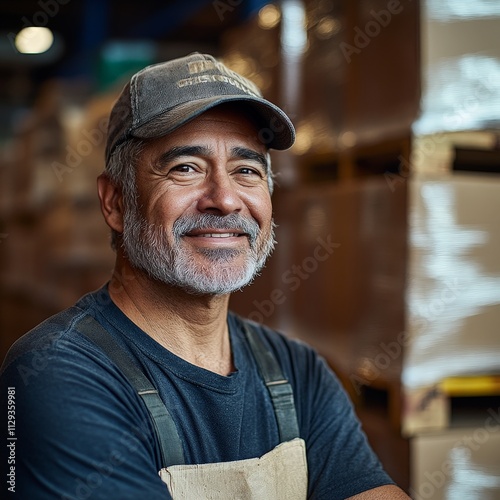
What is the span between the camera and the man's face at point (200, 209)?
216cm

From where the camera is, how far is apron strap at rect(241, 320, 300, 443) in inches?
88.8

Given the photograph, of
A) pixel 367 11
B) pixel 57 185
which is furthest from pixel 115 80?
pixel 367 11

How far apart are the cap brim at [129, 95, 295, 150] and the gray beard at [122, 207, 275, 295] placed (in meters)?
0.26

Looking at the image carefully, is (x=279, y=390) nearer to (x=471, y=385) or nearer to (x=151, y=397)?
(x=151, y=397)

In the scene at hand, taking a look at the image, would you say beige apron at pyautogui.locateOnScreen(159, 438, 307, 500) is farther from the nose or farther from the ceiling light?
the ceiling light

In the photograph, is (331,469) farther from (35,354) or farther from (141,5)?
(141,5)

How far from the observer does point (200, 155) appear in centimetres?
220

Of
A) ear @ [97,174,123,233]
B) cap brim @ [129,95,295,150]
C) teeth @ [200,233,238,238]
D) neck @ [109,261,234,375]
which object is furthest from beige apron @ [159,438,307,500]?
cap brim @ [129,95,295,150]

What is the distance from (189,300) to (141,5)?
371 inches

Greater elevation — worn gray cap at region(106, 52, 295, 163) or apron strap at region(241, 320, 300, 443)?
worn gray cap at region(106, 52, 295, 163)

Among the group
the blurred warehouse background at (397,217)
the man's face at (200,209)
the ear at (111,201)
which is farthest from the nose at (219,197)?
the blurred warehouse background at (397,217)

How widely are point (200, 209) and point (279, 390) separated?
2.00 feet

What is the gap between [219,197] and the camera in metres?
2.15

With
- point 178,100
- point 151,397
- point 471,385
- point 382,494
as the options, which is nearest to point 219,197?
point 178,100
